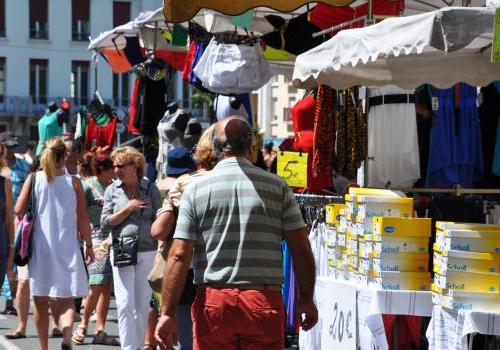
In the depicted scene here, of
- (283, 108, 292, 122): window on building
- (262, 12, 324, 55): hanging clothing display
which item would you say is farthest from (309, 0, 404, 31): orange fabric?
(283, 108, 292, 122): window on building

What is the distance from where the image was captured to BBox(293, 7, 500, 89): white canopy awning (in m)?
6.65

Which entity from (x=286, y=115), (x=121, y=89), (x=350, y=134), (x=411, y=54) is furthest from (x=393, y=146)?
(x=121, y=89)

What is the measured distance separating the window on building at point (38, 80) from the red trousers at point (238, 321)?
7079cm

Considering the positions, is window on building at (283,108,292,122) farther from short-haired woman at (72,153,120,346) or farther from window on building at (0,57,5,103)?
short-haired woman at (72,153,120,346)

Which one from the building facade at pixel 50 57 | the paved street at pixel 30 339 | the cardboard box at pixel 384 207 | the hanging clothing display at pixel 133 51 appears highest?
the building facade at pixel 50 57

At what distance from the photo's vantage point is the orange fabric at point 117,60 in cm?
1703

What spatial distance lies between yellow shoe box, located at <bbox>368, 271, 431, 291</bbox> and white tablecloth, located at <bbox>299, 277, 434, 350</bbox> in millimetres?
41

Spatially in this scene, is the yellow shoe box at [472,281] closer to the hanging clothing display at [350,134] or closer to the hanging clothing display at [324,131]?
the hanging clothing display at [350,134]

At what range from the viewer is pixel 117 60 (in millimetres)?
17281

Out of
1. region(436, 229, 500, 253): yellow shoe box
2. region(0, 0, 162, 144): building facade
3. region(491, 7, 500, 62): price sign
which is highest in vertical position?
region(0, 0, 162, 144): building facade

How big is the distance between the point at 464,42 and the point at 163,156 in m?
6.65

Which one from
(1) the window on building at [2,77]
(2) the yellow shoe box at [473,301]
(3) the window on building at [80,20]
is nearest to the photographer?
(2) the yellow shoe box at [473,301]

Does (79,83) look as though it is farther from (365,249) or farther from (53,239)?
(365,249)

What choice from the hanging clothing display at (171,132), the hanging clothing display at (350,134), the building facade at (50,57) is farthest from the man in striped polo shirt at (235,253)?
the building facade at (50,57)
